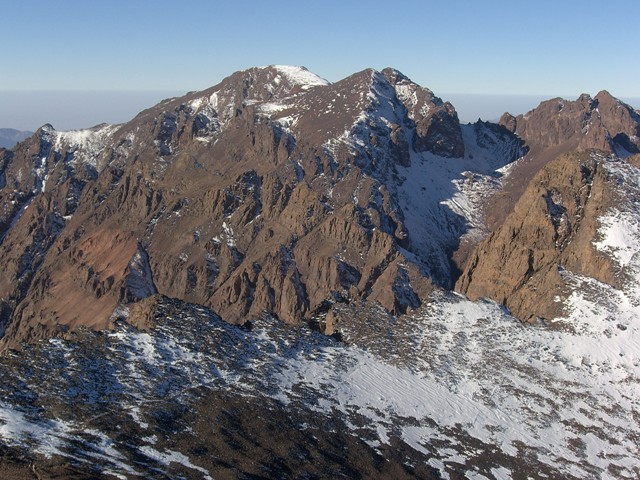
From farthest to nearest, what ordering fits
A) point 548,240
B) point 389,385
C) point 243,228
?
1. point 243,228
2. point 548,240
3. point 389,385

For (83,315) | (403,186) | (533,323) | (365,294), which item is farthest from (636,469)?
(403,186)

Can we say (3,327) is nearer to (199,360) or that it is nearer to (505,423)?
(199,360)

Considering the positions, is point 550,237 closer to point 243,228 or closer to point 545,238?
point 545,238

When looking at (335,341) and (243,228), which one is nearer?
(335,341)

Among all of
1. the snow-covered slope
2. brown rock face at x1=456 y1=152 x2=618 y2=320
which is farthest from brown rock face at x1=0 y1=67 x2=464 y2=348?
the snow-covered slope

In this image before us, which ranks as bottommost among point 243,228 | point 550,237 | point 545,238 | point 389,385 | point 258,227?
point 389,385

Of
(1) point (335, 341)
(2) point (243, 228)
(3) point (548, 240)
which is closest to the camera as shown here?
(1) point (335, 341)

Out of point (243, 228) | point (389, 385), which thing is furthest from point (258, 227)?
point (389, 385)

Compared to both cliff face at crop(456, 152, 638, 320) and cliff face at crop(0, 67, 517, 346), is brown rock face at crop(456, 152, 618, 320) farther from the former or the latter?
cliff face at crop(0, 67, 517, 346)
